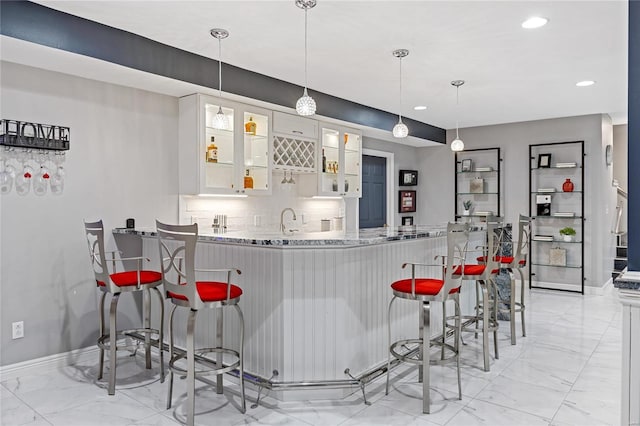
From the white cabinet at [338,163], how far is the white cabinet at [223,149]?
0.92 m

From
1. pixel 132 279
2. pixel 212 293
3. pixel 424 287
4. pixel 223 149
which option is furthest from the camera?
pixel 223 149

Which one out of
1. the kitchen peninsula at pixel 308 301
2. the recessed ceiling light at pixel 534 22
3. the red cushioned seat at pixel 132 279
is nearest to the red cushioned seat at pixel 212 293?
the kitchen peninsula at pixel 308 301

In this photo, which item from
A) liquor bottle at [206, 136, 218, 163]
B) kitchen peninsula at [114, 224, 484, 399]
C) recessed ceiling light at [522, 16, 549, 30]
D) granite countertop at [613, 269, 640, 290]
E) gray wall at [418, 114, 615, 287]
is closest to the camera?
granite countertop at [613, 269, 640, 290]

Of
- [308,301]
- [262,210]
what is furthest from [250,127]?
[308,301]

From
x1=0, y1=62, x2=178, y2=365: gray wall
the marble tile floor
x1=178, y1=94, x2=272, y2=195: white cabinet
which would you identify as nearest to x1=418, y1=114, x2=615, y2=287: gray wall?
the marble tile floor

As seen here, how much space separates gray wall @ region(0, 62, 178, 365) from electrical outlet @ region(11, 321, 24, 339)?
31mm

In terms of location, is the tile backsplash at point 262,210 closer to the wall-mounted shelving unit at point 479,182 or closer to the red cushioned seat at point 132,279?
the red cushioned seat at point 132,279

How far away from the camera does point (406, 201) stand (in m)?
7.74

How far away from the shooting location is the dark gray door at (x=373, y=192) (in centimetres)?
696

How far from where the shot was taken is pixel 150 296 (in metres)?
3.72

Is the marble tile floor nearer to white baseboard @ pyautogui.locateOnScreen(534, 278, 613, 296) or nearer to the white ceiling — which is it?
the white ceiling

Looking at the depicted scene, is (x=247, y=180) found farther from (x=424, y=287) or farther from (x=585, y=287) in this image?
(x=585, y=287)

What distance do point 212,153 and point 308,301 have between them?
213 cm

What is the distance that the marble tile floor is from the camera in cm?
265
